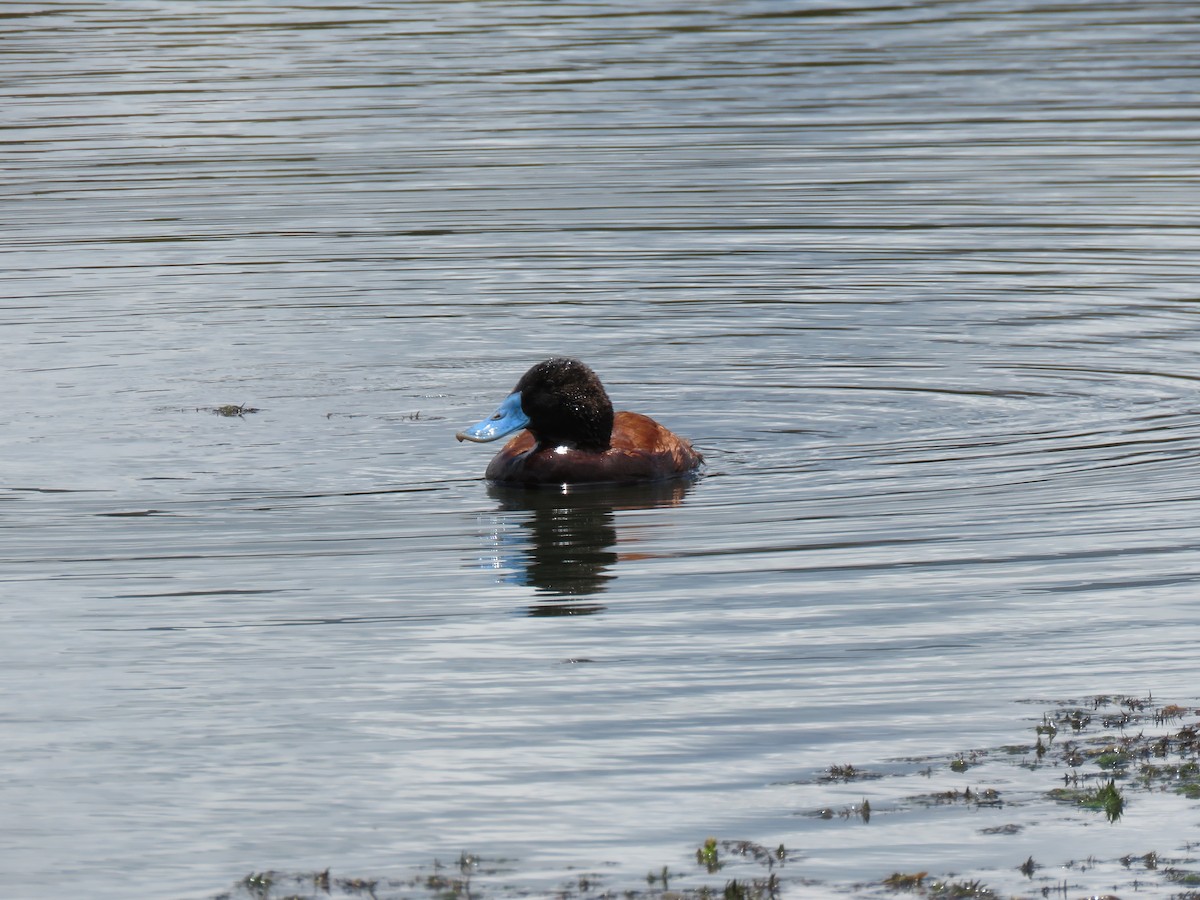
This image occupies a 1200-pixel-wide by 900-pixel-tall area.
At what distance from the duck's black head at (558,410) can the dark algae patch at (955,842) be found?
4.83 m

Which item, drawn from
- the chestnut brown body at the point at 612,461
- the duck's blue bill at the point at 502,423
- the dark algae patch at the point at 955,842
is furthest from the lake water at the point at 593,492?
the duck's blue bill at the point at 502,423

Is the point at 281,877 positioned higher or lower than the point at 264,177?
lower

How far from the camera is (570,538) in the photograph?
11414 mm

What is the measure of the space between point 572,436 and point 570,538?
1159mm

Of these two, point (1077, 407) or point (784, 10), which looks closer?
point (1077, 407)

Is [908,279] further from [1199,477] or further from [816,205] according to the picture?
[1199,477]

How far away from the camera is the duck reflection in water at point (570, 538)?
404 inches

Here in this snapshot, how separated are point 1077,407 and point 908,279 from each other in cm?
452

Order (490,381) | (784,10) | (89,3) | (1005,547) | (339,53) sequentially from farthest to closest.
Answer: (89,3) → (784,10) → (339,53) → (490,381) → (1005,547)

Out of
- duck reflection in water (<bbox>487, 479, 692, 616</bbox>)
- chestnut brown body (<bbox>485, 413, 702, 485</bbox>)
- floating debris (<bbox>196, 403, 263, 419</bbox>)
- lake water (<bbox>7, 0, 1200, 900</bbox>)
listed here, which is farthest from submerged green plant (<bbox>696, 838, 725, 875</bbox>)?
floating debris (<bbox>196, 403, 263, 419</bbox>)

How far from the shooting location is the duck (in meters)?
12.4

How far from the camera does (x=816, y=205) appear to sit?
2175cm

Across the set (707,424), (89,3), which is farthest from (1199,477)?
(89,3)

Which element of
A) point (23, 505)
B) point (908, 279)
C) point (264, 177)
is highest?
point (264, 177)
